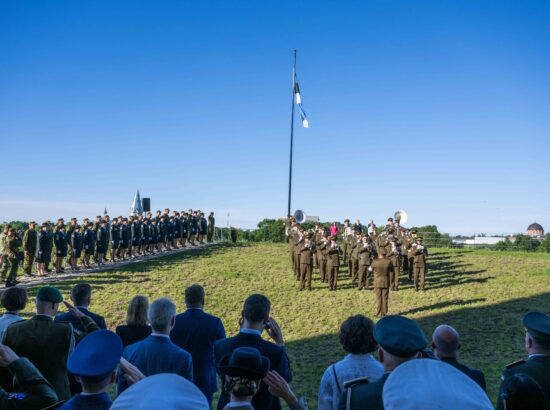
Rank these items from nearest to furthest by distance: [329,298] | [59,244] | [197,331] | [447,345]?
1. [447,345]
2. [197,331]
3. [329,298]
4. [59,244]

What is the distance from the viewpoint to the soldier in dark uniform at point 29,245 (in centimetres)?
1814

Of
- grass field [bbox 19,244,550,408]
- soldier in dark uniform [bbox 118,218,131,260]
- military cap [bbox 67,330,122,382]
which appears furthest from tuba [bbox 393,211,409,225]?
military cap [bbox 67,330,122,382]

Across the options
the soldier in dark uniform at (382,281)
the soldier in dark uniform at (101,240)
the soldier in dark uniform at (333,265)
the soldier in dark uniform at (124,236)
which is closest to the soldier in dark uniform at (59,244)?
the soldier in dark uniform at (101,240)

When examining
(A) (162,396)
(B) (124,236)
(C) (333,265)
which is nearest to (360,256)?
(C) (333,265)

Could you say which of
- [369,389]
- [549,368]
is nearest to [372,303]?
[549,368]

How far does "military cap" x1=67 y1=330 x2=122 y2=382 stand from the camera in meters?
2.30

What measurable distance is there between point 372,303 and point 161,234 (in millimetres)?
14622

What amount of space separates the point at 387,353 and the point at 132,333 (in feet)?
10.1

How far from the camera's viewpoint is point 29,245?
1839 cm

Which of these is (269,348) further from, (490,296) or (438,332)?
(490,296)

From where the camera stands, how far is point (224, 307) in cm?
1546

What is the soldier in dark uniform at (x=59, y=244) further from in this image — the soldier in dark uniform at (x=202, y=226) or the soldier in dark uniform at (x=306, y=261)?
the soldier in dark uniform at (x=202, y=226)

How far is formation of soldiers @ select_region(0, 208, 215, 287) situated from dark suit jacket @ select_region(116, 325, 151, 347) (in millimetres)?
13701

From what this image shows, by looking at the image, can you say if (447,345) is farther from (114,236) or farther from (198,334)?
(114,236)
